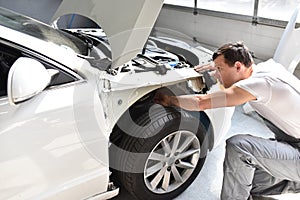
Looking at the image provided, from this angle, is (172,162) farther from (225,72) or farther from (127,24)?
(127,24)

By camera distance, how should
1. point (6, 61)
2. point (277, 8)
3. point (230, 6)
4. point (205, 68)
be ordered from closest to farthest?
point (6, 61)
point (205, 68)
point (277, 8)
point (230, 6)

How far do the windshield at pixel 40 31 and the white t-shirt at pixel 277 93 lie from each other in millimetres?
935

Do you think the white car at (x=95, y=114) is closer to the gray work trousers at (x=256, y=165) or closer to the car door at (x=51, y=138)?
the car door at (x=51, y=138)

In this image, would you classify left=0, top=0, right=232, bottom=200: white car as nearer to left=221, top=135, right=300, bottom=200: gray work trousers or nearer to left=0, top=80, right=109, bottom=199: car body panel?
left=0, top=80, right=109, bottom=199: car body panel

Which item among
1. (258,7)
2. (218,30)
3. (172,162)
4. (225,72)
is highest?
(258,7)

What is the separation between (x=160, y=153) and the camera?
2061mm

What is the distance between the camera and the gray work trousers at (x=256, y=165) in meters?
1.94

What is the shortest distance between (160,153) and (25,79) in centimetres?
98

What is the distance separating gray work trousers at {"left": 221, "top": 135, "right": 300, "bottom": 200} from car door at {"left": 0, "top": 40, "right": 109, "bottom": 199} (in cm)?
77

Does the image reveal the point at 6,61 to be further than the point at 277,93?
No

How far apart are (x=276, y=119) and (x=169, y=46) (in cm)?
105

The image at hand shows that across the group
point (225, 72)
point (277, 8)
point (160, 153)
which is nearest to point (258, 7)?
point (277, 8)

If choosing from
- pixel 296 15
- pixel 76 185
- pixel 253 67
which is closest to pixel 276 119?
pixel 253 67

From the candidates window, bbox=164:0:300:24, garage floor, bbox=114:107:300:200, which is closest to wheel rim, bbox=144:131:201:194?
garage floor, bbox=114:107:300:200
